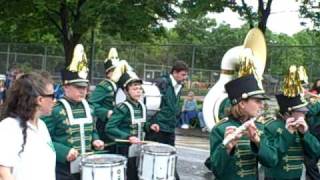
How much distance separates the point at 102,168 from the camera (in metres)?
5.12

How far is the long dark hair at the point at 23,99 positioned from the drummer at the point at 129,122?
298cm

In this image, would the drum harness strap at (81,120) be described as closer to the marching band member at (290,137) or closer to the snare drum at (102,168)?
the snare drum at (102,168)

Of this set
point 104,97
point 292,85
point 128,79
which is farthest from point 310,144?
point 104,97

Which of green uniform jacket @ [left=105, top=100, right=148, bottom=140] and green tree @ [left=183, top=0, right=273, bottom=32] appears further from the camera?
green tree @ [left=183, top=0, right=273, bottom=32]

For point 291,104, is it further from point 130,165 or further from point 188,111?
point 188,111

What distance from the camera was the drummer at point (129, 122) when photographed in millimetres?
6755

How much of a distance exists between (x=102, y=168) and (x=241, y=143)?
1352 mm

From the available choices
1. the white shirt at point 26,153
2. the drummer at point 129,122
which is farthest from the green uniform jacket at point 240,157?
the drummer at point 129,122

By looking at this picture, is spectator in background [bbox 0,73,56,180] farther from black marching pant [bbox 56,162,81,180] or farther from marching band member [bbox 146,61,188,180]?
marching band member [bbox 146,61,188,180]

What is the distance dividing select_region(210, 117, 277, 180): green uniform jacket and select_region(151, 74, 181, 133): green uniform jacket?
384 centimetres

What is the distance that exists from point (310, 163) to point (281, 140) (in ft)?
9.23

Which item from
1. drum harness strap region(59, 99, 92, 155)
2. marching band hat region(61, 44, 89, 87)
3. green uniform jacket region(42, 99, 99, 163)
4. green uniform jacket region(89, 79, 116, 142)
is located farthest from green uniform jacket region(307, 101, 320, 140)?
green uniform jacket region(42, 99, 99, 163)

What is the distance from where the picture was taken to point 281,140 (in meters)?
5.05

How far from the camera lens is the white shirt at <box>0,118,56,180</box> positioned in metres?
3.41
